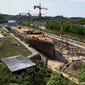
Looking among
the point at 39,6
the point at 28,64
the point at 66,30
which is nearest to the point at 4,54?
the point at 28,64

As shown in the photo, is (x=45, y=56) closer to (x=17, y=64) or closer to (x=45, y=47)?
(x=45, y=47)

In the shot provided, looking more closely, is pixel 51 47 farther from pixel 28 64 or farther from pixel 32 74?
pixel 32 74

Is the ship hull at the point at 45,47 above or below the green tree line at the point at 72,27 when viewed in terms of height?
above

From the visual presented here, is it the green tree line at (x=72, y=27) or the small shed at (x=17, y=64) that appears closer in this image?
the small shed at (x=17, y=64)

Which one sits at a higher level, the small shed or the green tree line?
the small shed

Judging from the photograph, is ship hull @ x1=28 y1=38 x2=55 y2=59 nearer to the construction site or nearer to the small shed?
the construction site

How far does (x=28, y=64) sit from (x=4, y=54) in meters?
6.64

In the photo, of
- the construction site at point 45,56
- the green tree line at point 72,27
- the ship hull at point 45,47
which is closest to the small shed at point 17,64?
the construction site at point 45,56

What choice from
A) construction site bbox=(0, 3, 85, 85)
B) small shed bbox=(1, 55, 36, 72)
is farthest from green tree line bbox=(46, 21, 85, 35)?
small shed bbox=(1, 55, 36, 72)

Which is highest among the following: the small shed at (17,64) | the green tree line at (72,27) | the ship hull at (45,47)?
the small shed at (17,64)

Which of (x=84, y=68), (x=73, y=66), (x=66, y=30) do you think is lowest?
(x=66, y=30)

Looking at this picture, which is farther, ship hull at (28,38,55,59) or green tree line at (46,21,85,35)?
green tree line at (46,21,85,35)

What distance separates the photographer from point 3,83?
14.1 meters

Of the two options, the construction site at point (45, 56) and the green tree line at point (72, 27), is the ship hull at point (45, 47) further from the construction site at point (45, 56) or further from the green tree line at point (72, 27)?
the green tree line at point (72, 27)
